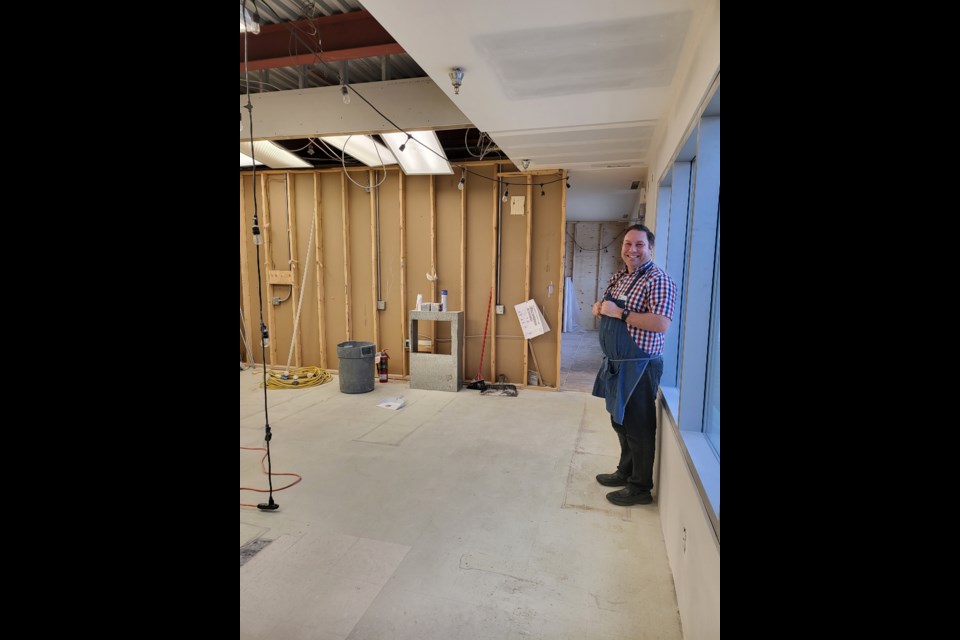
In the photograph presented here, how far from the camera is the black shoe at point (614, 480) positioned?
2805mm

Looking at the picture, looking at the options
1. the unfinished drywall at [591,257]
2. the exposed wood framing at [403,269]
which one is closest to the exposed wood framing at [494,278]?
the exposed wood framing at [403,269]

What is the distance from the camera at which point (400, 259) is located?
5.48 meters

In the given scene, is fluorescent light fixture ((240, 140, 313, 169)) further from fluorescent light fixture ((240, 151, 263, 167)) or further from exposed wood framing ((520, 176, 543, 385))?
exposed wood framing ((520, 176, 543, 385))

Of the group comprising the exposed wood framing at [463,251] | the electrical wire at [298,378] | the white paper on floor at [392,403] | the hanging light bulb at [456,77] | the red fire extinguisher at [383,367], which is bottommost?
the white paper on floor at [392,403]

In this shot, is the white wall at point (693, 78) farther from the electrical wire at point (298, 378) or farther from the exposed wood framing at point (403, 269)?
the electrical wire at point (298, 378)

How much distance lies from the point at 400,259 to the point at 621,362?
12.1ft

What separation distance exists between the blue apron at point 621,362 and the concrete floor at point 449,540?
68 centimetres

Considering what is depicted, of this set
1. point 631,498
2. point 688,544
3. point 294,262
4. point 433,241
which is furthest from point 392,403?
point 688,544

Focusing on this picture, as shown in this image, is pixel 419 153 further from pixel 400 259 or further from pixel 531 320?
pixel 531 320

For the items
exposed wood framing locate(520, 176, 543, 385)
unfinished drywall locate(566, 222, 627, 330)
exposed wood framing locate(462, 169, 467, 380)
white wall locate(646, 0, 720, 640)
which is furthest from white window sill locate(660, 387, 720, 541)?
unfinished drywall locate(566, 222, 627, 330)

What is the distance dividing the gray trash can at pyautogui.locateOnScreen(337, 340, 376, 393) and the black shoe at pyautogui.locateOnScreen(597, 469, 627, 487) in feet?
9.91

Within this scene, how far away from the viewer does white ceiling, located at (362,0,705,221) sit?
1683mm
